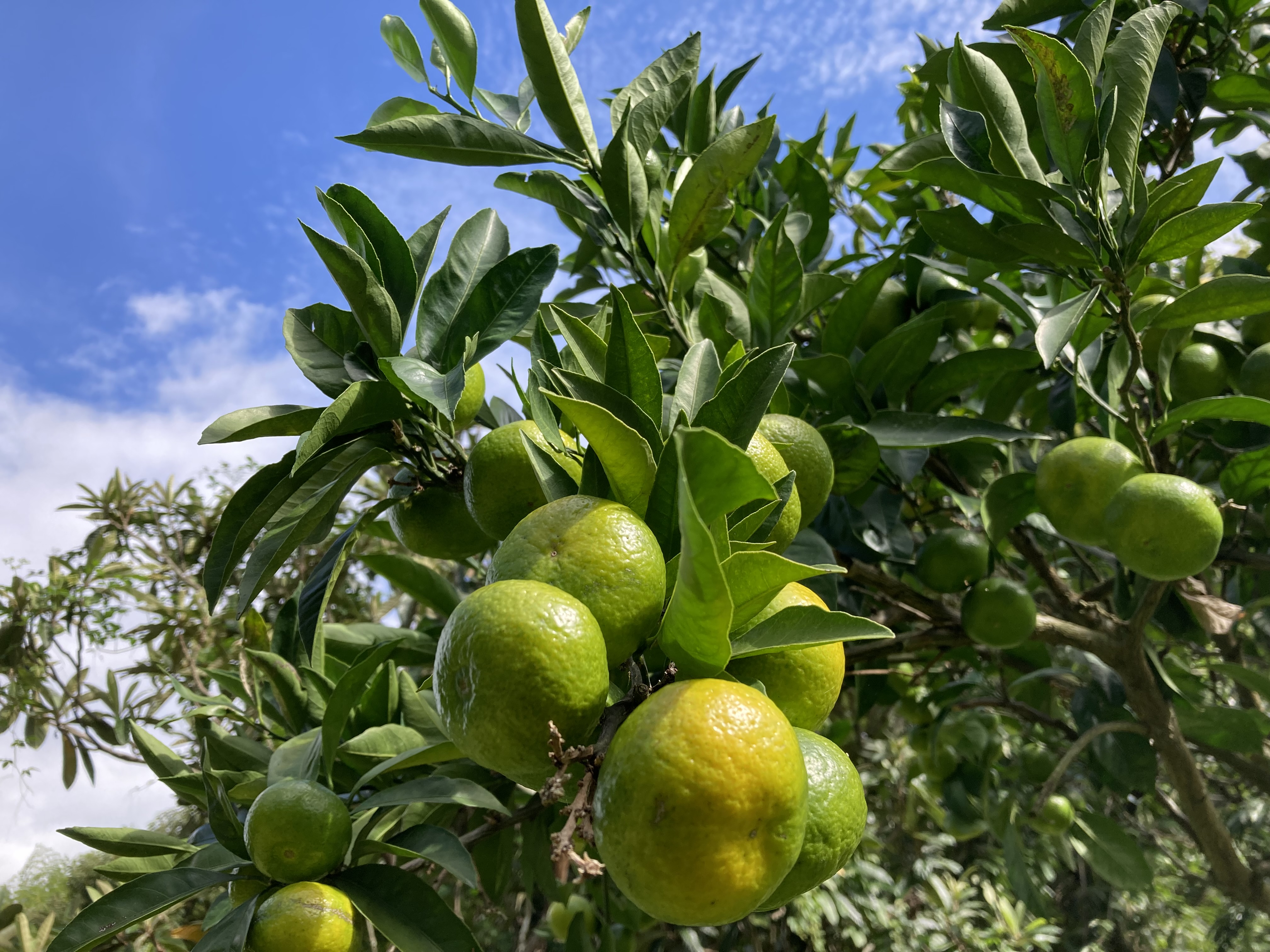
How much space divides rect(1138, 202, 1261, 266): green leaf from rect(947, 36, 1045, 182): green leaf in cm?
19

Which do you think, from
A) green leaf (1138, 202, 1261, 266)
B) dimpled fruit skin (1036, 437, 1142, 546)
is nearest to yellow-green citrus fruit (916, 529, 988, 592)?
dimpled fruit skin (1036, 437, 1142, 546)

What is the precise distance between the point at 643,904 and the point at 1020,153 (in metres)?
1.22

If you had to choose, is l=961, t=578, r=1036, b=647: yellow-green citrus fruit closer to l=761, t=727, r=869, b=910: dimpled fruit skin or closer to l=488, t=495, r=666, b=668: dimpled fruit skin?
l=761, t=727, r=869, b=910: dimpled fruit skin

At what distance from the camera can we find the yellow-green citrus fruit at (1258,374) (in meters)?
1.58

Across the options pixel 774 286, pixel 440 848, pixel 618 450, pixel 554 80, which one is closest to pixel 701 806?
pixel 618 450

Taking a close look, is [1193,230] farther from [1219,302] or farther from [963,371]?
[963,371]

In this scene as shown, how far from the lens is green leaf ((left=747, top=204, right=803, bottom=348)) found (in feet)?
4.52

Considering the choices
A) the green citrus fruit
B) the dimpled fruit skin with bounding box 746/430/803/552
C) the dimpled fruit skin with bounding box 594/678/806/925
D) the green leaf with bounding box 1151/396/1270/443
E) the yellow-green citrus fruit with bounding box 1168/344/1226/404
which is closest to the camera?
the dimpled fruit skin with bounding box 594/678/806/925

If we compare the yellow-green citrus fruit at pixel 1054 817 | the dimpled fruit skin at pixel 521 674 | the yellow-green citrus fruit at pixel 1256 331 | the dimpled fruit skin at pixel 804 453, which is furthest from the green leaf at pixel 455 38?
the yellow-green citrus fruit at pixel 1054 817

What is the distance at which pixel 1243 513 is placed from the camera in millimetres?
1736

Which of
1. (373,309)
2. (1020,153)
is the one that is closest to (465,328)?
(373,309)

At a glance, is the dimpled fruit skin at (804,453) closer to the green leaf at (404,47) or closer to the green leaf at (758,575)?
the green leaf at (758,575)

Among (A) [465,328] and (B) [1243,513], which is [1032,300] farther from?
(A) [465,328]

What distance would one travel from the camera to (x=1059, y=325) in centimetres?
114
